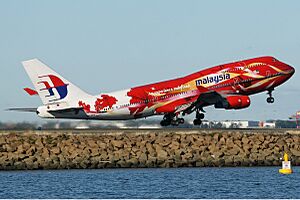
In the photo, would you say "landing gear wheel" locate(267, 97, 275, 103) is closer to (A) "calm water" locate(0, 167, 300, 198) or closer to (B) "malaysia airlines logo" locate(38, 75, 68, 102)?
(B) "malaysia airlines logo" locate(38, 75, 68, 102)

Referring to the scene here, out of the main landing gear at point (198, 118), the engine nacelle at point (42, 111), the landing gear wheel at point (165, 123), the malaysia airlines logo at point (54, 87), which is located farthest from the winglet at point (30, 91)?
the main landing gear at point (198, 118)

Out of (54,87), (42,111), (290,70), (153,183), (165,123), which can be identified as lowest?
(153,183)

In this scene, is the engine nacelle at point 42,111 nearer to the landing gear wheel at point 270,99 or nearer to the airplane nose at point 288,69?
the landing gear wheel at point 270,99

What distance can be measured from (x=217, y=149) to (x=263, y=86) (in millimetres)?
19202

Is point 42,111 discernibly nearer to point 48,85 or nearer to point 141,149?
point 48,85

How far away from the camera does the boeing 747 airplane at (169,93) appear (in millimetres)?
96562

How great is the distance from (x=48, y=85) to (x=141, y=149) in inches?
615

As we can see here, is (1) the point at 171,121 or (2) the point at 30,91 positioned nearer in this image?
(2) the point at 30,91

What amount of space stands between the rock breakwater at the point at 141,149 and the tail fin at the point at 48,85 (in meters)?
7.20

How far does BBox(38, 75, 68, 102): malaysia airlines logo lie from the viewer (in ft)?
316

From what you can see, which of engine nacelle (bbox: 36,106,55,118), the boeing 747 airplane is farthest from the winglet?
engine nacelle (bbox: 36,106,55,118)

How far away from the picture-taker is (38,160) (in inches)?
3231

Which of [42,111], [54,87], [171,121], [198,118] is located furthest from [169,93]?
[42,111]

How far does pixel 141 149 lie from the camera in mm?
84625
